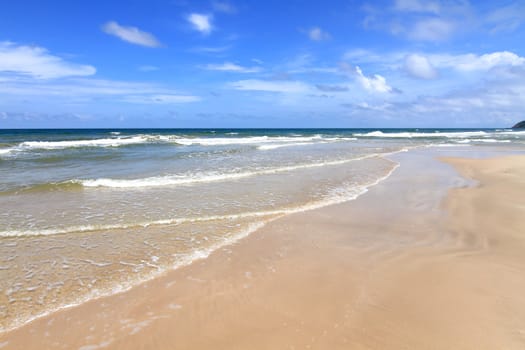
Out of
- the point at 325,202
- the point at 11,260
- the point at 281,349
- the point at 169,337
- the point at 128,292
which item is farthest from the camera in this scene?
the point at 325,202

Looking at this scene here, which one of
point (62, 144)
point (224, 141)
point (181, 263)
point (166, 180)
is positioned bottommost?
point (181, 263)

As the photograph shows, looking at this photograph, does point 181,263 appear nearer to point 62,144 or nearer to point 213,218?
point 213,218

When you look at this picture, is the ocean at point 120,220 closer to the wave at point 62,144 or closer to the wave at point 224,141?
the wave at point 62,144

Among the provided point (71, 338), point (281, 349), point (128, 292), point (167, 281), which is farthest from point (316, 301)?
point (71, 338)

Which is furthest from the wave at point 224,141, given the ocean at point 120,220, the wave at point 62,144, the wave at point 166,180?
the ocean at point 120,220

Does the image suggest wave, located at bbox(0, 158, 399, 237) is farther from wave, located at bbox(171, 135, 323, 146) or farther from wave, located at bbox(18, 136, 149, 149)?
wave, located at bbox(171, 135, 323, 146)

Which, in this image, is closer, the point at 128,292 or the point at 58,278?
the point at 128,292

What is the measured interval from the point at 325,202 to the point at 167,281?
4414 millimetres

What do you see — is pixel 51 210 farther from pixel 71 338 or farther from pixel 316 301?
pixel 316 301

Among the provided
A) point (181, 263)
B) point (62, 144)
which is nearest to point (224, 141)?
point (62, 144)

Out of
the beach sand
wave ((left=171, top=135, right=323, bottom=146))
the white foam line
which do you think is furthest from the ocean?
wave ((left=171, top=135, right=323, bottom=146))

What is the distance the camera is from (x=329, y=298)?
321cm

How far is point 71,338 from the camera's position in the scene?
2684mm

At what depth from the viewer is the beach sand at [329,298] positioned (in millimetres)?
2633
